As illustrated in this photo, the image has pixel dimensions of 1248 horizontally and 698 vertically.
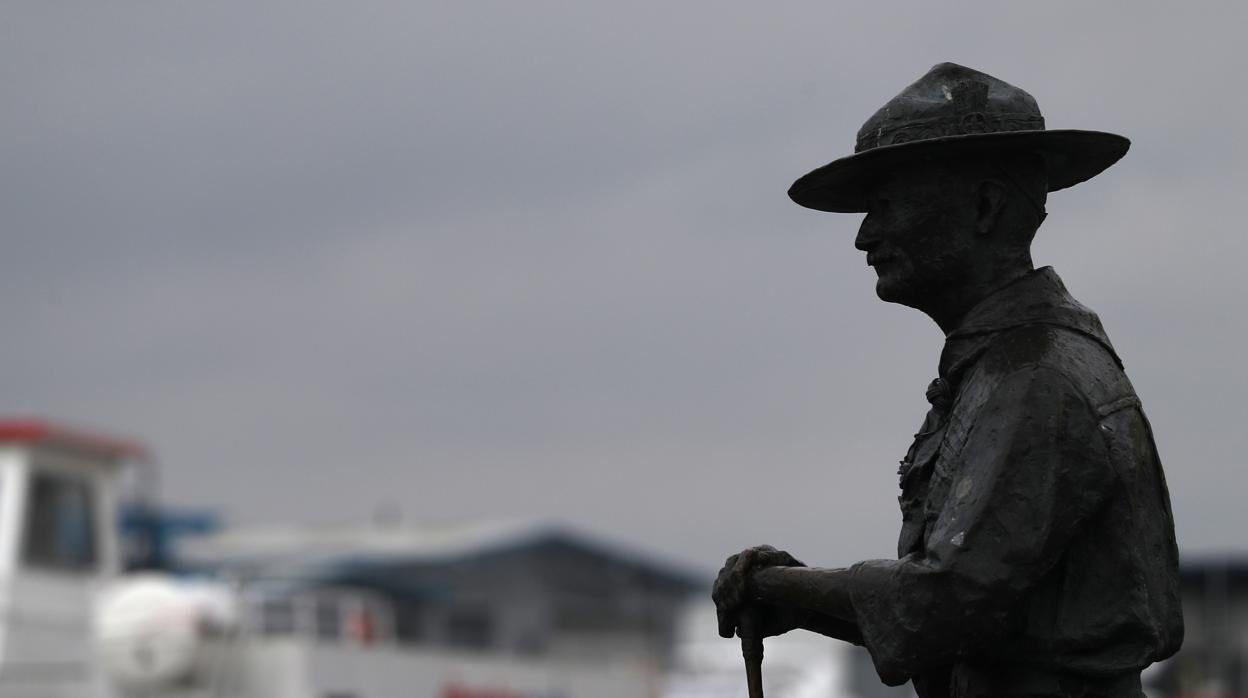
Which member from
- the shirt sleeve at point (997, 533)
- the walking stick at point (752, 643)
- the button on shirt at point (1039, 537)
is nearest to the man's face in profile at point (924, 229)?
the button on shirt at point (1039, 537)

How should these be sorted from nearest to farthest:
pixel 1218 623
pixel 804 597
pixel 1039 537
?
1. pixel 1039 537
2. pixel 804 597
3. pixel 1218 623

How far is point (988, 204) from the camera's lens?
15.1 ft

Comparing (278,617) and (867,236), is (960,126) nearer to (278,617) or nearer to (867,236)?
(867,236)

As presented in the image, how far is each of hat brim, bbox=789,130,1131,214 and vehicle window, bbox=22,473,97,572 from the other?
2028 cm

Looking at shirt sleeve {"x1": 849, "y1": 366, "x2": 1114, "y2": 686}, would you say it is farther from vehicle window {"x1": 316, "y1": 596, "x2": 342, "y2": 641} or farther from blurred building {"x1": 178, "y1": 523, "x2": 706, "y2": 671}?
blurred building {"x1": 178, "y1": 523, "x2": 706, "y2": 671}

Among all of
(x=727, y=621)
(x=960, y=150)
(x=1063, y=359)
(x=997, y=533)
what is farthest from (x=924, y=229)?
(x=727, y=621)

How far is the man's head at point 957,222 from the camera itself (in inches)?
181

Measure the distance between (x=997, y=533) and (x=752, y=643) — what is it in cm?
69

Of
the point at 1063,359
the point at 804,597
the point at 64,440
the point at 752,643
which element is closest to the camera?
the point at 1063,359

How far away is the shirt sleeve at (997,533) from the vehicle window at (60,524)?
20.8 m

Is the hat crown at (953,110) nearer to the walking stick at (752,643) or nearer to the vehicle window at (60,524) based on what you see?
the walking stick at (752,643)

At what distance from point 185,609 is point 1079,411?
22375 millimetres

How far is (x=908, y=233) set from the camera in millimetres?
4633

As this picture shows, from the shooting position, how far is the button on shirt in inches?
167
